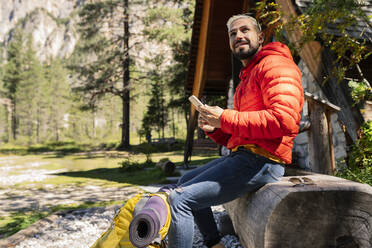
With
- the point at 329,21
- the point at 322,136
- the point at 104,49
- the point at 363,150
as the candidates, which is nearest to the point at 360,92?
the point at 363,150

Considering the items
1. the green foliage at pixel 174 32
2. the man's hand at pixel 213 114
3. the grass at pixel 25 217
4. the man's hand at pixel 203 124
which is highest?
the green foliage at pixel 174 32

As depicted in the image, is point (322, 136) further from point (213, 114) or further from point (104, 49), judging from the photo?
point (104, 49)

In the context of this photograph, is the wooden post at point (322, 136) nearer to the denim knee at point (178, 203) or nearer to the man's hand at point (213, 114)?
the man's hand at point (213, 114)

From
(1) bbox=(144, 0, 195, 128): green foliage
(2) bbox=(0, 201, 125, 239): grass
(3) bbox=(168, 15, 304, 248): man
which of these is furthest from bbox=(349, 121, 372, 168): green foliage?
(1) bbox=(144, 0, 195, 128): green foliage

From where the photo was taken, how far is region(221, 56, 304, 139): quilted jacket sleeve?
62.7 inches

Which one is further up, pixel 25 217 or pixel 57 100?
pixel 57 100

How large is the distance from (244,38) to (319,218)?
128cm

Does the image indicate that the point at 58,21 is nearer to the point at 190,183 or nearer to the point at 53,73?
the point at 53,73

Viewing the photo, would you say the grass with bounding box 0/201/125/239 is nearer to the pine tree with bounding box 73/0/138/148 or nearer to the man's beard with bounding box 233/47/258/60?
the man's beard with bounding box 233/47/258/60

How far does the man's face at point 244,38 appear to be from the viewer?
200cm

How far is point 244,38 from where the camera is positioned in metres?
2.01

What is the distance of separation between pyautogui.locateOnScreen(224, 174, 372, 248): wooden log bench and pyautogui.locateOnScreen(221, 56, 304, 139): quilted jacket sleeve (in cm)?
37

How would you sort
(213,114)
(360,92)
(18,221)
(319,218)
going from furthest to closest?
(18,221), (360,92), (213,114), (319,218)

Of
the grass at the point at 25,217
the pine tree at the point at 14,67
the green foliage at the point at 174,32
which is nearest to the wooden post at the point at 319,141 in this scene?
the grass at the point at 25,217
